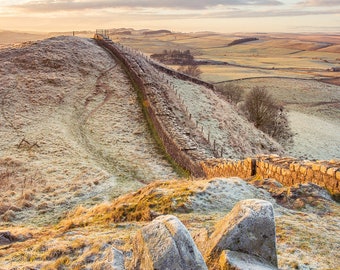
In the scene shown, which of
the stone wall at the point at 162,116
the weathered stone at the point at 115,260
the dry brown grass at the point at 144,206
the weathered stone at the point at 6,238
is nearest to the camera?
the weathered stone at the point at 115,260

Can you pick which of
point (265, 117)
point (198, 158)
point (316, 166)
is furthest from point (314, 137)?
point (316, 166)

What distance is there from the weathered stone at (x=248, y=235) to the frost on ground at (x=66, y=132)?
464 inches

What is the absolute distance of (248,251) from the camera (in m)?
6.00

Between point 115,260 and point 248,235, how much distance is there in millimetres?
2147

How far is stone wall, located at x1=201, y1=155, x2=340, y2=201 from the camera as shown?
1205 centimetres

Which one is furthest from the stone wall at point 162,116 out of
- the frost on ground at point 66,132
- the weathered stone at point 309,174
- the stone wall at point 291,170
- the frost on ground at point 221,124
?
the weathered stone at point 309,174

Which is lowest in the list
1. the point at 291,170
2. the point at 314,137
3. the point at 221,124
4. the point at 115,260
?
the point at 314,137

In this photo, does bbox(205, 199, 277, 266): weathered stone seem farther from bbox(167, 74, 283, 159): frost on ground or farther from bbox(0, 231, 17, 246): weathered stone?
bbox(167, 74, 283, 159): frost on ground

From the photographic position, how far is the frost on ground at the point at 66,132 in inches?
758

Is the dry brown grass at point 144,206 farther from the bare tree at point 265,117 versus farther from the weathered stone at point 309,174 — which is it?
the bare tree at point 265,117

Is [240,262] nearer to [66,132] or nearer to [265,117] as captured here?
[66,132]

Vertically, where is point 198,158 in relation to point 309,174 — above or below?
below

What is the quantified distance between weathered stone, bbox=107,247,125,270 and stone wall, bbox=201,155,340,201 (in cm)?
815

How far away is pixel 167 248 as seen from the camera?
5.15 meters
